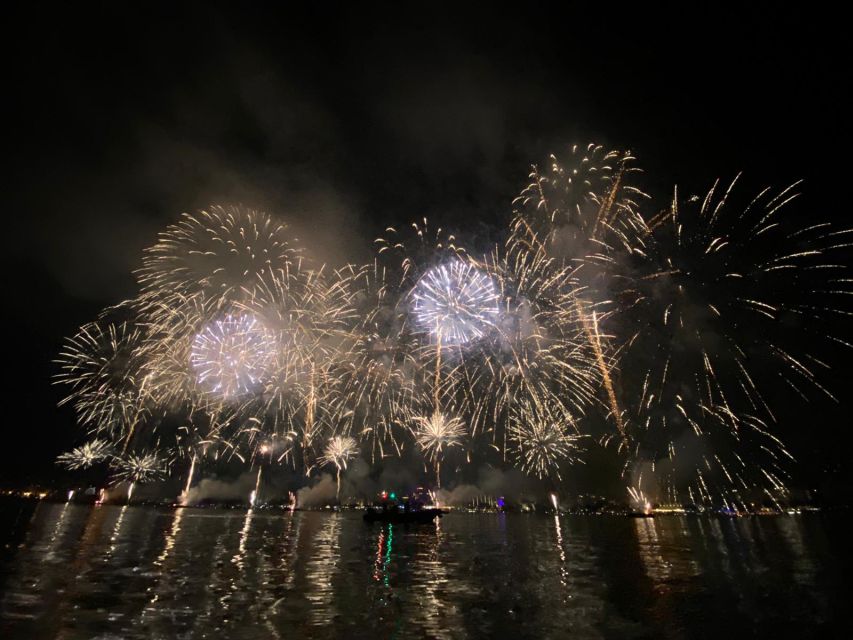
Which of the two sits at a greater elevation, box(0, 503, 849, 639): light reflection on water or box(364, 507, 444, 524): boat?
box(364, 507, 444, 524): boat

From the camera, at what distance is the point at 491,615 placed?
14.9m

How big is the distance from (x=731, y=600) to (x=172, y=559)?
2790 centimetres

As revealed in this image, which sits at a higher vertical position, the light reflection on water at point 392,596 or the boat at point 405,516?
the boat at point 405,516

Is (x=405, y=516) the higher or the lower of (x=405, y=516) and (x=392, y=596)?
the higher

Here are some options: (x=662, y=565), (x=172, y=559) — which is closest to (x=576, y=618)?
(x=662, y=565)

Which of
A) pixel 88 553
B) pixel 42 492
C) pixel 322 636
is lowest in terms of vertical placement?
pixel 322 636

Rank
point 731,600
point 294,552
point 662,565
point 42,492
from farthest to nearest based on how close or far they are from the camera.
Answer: point 42,492 < point 294,552 < point 662,565 < point 731,600

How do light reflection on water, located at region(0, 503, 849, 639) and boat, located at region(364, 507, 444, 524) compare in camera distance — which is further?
boat, located at region(364, 507, 444, 524)

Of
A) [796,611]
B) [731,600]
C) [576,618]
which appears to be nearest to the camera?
[576,618]

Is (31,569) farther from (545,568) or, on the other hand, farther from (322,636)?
(545,568)

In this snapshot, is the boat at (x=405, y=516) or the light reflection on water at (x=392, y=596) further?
the boat at (x=405, y=516)

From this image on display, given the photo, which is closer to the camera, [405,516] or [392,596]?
[392,596]

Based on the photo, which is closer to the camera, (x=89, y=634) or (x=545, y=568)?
(x=89, y=634)

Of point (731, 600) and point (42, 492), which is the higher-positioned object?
point (42, 492)
